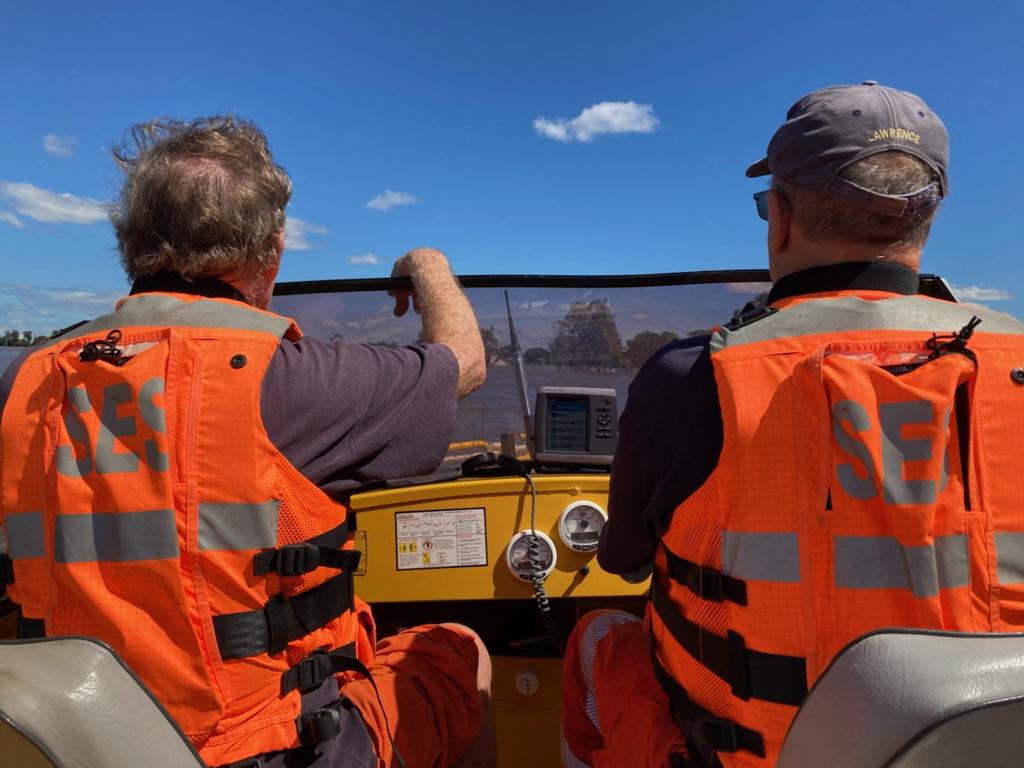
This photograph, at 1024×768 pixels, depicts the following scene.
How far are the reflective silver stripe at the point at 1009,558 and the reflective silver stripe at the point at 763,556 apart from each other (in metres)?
0.35

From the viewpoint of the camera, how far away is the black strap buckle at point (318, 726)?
1.59m

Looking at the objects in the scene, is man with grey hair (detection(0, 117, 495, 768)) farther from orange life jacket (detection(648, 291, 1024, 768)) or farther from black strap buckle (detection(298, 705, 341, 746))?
orange life jacket (detection(648, 291, 1024, 768))

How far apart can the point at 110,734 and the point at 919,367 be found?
1457 millimetres

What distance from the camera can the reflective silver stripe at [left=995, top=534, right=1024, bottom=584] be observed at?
127 centimetres

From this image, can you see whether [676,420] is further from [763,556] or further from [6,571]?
[6,571]

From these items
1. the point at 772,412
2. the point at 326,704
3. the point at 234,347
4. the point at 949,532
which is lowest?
the point at 326,704

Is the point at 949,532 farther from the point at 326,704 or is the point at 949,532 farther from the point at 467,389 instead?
the point at 326,704

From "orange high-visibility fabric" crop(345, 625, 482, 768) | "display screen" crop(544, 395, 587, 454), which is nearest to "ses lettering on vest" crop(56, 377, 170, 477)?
"orange high-visibility fabric" crop(345, 625, 482, 768)

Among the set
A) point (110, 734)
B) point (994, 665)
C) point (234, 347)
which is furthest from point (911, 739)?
point (234, 347)

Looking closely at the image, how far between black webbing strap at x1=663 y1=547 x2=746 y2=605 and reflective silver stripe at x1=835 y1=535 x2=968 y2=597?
0.60 ft

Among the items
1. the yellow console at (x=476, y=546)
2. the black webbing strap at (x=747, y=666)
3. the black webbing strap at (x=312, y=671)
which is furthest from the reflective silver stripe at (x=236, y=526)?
the yellow console at (x=476, y=546)

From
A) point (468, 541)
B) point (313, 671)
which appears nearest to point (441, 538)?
point (468, 541)

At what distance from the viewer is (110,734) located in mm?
1116

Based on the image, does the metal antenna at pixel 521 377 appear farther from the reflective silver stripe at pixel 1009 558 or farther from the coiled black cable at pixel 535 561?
the reflective silver stripe at pixel 1009 558
